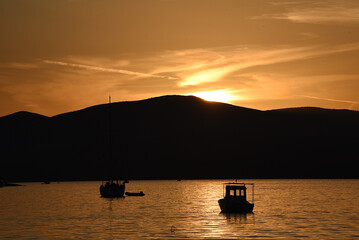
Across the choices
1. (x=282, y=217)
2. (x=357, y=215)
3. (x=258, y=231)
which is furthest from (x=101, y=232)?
(x=357, y=215)

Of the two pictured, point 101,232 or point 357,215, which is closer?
point 101,232

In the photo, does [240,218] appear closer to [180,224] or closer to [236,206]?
[236,206]

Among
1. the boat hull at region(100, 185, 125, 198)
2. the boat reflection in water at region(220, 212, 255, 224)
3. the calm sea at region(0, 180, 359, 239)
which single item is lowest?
the calm sea at region(0, 180, 359, 239)

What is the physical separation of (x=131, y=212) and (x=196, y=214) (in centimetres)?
1169

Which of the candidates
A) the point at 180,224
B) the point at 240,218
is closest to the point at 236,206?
the point at 240,218

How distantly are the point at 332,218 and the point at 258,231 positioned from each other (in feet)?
72.5

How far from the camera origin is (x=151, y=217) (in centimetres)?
8838

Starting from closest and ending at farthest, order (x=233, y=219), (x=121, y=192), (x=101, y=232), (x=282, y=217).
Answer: (x=101, y=232), (x=233, y=219), (x=282, y=217), (x=121, y=192)

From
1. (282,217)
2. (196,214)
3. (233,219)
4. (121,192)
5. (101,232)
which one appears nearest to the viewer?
(101,232)

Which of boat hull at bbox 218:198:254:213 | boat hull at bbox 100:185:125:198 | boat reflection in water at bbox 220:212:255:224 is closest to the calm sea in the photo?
boat reflection in water at bbox 220:212:255:224

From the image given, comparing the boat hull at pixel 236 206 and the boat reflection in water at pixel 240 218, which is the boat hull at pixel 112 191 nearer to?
the boat reflection in water at pixel 240 218

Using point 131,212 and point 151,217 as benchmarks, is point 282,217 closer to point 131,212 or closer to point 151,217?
point 151,217

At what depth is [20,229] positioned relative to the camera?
237 feet

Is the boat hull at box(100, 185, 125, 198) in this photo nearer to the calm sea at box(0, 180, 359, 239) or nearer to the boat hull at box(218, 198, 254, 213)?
the calm sea at box(0, 180, 359, 239)
